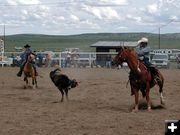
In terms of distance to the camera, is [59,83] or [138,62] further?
[59,83]

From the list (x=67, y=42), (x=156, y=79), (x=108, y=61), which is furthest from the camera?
(x=67, y=42)

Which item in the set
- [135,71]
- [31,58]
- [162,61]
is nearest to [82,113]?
[135,71]

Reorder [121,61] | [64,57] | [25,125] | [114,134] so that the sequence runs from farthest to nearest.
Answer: [64,57] < [121,61] < [25,125] < [114,134]

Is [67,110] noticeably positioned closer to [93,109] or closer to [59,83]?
[93,109]

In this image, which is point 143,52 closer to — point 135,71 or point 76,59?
point 135,71

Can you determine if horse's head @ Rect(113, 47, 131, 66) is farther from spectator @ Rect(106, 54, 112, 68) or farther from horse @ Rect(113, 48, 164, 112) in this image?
spectator @ Rect(106, 54, 112, 68)

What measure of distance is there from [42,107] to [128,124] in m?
3.60

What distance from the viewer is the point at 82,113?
11461 mm

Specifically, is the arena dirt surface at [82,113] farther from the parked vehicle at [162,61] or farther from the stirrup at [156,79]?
the parked vehicle at [162,61]

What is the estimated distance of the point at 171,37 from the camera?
178m

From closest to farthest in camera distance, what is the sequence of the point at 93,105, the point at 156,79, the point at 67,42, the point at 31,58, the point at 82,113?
1. the point at 82,113
2. the point at 156,79
3. the point at 93,105
4. the point at 31,58
5. the point at 67,42

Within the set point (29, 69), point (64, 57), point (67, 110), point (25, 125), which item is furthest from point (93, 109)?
point (64, 57)

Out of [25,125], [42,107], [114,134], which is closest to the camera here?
[114,134]

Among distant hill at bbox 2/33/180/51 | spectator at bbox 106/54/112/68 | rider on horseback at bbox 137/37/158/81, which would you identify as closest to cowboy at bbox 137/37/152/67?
rider on horseback at bbox 137/37/158/81
